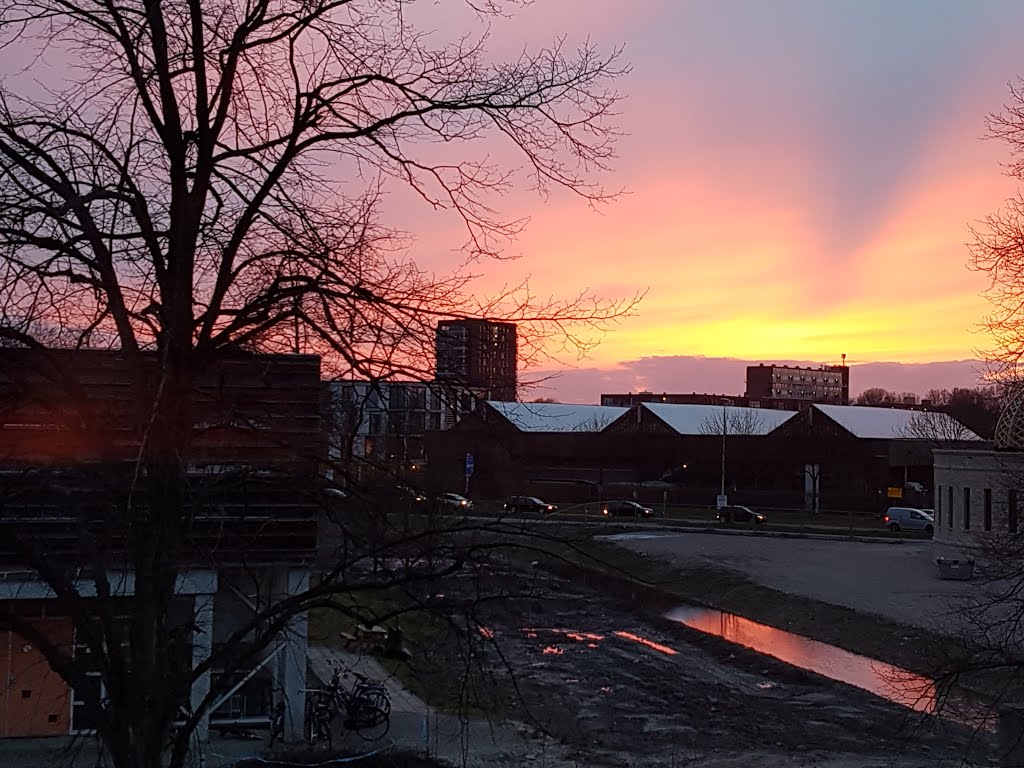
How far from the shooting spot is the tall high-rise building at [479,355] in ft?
18.4

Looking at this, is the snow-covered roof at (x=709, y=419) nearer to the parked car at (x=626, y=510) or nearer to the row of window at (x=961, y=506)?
the parked car at (x=626, y=510)

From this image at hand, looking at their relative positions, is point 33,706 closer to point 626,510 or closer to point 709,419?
point 626,510

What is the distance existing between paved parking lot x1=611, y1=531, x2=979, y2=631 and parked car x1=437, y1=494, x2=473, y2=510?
2349cm

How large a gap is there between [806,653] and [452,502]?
A: 24980 millimetres

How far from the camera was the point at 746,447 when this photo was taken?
74688mm

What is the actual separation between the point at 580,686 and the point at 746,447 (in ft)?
177

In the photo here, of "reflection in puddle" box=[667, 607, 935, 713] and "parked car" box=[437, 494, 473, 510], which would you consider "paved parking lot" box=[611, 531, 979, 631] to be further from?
"parked car" box=[437, 494, 473, 510]

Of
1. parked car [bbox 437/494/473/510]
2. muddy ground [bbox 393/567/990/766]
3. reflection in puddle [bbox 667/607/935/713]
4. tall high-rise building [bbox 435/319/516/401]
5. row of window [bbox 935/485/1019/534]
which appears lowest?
reflection in puddle [bbox 667/607/935/713]

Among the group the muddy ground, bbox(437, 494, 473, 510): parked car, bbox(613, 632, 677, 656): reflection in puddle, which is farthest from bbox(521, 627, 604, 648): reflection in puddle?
bbox(437, 494, 473, 510): parked car

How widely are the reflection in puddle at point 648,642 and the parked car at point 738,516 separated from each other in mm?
30700

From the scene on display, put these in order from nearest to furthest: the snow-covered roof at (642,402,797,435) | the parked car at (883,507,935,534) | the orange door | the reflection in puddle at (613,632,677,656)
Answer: the orange door, the reflection in puddle at (613,632,677,656), the parked car at (883,507,935,534), the snow-covered roof at (642,402,797,435)

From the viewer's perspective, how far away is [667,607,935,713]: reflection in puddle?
23669 mm

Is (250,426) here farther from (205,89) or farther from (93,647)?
(205,89)

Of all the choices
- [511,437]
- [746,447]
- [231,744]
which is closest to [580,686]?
[231,744]
